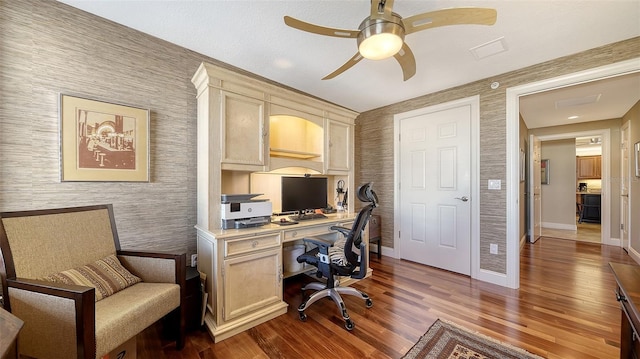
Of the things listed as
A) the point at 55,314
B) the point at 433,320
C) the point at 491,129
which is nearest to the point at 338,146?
the point at 491,129

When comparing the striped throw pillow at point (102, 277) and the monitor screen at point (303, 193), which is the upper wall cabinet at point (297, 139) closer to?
the monitor screen at point (303, 193)

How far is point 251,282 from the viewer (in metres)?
1.91

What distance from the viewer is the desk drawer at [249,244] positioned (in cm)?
179

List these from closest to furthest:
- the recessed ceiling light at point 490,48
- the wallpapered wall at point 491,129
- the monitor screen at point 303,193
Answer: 1. the recessed ceiling light at point 490,48
2. the wallpapered wall at point 491,129
3. the monitor screen at point 303,193

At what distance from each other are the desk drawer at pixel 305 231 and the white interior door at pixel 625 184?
186 inches

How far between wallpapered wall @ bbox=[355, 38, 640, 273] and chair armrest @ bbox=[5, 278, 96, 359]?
335 cm

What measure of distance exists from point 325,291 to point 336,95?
2496 mm

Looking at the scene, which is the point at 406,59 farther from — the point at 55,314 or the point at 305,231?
the point at 55,314

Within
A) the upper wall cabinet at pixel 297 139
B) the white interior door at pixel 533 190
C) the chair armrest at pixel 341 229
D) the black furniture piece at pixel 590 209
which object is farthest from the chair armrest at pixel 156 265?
the black furniture piece at pixel 590 209

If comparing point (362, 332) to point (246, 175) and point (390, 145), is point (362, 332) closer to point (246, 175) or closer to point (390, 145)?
point (246, 175)

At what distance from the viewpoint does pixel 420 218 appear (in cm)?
332

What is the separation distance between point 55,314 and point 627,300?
8.11 feet

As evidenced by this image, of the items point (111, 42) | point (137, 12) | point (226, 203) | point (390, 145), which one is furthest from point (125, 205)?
point (390, 145)

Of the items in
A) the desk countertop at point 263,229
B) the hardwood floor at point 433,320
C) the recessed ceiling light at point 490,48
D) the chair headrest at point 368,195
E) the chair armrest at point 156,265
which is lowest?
the hardwood floor at point 433,320
